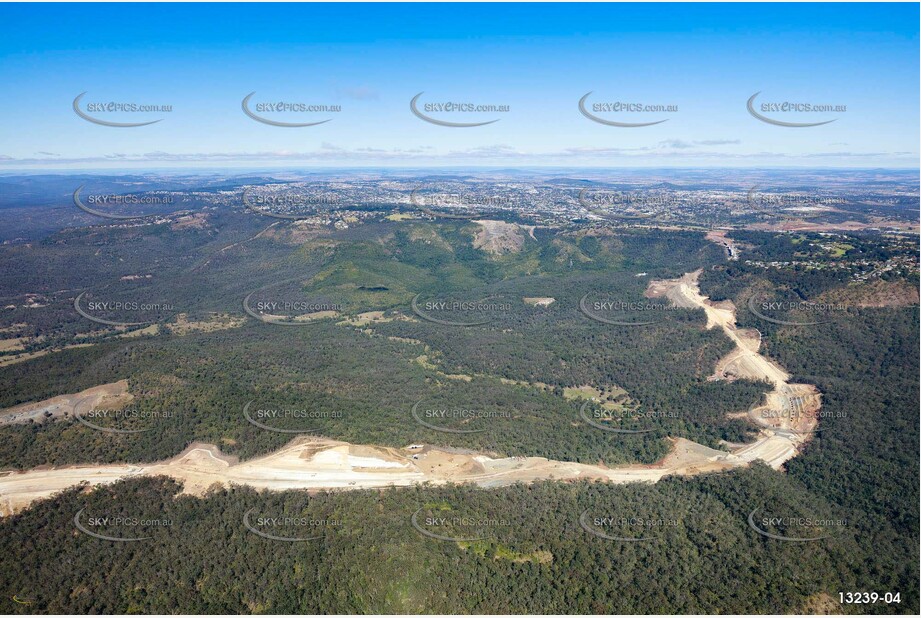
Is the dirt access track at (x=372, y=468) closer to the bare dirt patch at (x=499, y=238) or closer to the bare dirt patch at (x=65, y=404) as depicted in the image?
the bare dirt patch at (x=65, y=404)

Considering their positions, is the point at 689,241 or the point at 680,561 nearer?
the point at 680,561

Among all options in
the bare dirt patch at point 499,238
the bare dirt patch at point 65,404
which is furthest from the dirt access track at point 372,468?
the bare dirt patch at point 499,238

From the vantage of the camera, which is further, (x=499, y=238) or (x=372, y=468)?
(x=499, y=238)

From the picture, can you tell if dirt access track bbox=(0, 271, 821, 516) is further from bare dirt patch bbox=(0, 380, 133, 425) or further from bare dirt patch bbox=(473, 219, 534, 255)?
bare dirt patch bbox=(473, 219, 534, 255)

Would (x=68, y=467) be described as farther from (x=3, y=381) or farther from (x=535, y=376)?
(x=535, y=376)

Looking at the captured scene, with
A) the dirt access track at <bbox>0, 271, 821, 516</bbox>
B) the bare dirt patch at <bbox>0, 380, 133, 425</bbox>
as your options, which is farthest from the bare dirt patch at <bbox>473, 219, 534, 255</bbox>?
the bare dirt patch at <bbox>0, 380, 133, 425</bbox>

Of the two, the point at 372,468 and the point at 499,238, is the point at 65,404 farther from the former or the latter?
the point at 499,238

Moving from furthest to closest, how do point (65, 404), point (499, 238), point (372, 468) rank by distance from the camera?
1. point (499, 238)
2. point (65, 404)
3. point (372, 468)

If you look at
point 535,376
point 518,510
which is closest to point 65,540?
point 518,510

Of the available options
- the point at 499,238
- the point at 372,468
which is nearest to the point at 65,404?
the point at 372,468
